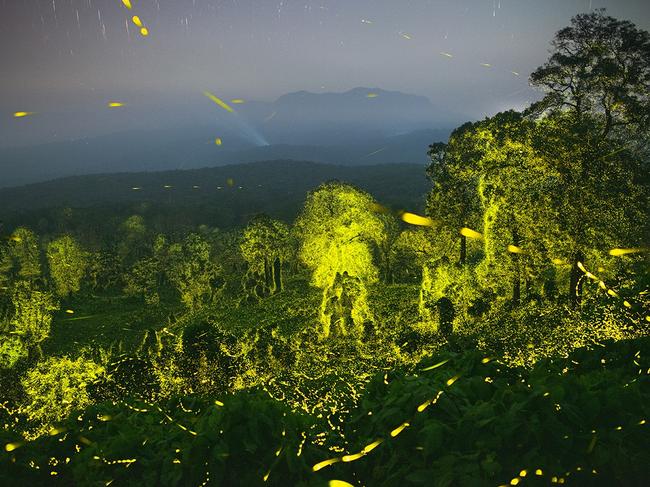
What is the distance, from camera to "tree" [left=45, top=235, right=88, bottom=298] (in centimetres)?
6006

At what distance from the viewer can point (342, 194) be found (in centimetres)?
3819

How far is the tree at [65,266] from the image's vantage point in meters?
60.1

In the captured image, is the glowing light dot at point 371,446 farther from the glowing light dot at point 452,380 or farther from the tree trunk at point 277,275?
the tree trunk at point 277,275

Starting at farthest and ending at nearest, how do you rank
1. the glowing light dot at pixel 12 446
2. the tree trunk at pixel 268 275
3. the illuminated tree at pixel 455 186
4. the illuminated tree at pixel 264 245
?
the tree trunk at pixel 268 275, the illuminated tree at pixel 264 245, the illuminated tree at pixel 455 186, the glowing light dot at pixel 12 446

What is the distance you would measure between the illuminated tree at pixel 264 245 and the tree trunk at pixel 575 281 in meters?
29.5

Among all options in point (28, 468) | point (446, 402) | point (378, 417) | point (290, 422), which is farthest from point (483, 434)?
point (28, 468)

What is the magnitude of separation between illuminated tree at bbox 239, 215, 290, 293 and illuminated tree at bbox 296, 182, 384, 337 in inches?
153

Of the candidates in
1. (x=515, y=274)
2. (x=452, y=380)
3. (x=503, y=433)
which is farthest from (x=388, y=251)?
(x=503, y=433)

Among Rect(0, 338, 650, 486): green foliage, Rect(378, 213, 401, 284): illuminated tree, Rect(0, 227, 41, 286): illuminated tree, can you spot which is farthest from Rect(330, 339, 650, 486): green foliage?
Rect(0, 227, 41, 286): illuminated tree

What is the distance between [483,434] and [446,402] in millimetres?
501

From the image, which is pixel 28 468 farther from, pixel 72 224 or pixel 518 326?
pixel 72 224

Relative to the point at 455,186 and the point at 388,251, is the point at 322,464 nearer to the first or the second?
the point at 455,186


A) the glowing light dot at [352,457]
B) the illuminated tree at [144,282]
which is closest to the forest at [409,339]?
the glowing light dot at [352,457]

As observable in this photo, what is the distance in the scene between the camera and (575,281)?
931 inches
